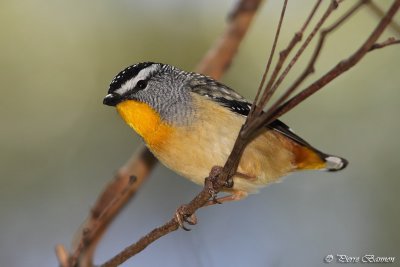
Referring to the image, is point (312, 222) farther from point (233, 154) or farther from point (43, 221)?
point (233, 154)

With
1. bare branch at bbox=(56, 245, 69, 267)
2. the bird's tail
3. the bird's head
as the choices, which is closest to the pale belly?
the bird's head

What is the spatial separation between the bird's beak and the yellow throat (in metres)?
0.06

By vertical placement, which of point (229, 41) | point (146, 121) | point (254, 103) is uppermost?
point (229, 41)

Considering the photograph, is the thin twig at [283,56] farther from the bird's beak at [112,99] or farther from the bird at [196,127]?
the bird's beak at [112,99]

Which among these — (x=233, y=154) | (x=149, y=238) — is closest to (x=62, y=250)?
(x=149, y=238)

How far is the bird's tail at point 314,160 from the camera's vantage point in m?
4.86

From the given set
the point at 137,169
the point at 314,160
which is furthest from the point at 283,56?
the point at 137,169

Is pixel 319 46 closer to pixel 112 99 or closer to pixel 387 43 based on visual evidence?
pixel 387 43

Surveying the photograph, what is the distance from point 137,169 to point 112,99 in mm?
1372

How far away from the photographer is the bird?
418cm

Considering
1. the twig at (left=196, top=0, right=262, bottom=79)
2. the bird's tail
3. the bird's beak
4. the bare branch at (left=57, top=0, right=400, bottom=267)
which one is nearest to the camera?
the bare branch at (left=57, top=0, right=400, bottom=267)

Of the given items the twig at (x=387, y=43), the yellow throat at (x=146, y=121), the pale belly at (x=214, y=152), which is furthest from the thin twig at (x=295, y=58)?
the yellow throat at (x=146, y=121)

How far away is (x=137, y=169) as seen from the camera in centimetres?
542

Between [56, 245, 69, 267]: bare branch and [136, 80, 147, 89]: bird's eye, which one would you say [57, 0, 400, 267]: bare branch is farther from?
[136, 80, 147, 89]: bird's eye
